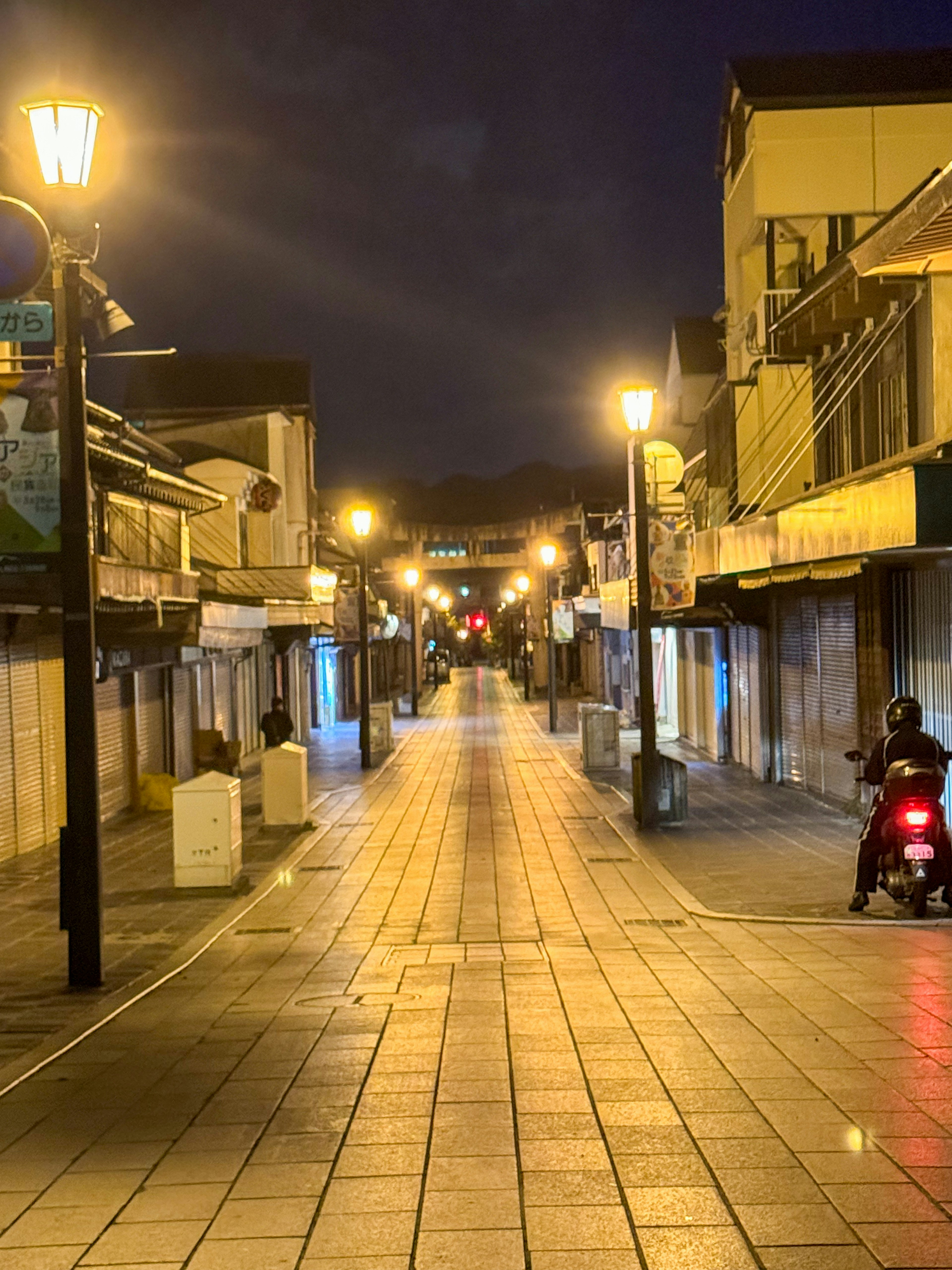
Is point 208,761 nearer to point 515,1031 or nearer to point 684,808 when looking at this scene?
point 684,808

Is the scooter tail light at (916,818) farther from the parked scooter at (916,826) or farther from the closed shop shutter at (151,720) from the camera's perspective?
the closed shop shutter at (151,720)

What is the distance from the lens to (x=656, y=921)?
490 inches

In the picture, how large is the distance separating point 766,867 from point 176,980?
6.97m

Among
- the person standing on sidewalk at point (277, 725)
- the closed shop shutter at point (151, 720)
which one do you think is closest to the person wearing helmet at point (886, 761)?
the closed shop shutter at point (151, 720)

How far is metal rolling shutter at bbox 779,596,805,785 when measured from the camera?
A: 2234cm

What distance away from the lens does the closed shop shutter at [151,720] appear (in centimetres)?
2330

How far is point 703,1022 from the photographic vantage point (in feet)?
27.8

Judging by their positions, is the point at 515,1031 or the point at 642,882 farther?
the point at 642,882

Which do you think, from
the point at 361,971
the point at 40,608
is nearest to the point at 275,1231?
the point at 361,971

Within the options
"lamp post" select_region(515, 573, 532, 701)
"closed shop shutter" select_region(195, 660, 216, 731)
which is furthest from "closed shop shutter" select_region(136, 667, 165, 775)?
"lamp post" select_region(515, 573, 532, 701)

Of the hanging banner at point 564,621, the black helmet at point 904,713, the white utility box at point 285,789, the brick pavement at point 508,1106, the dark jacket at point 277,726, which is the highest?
the hanging banner at point 564,621

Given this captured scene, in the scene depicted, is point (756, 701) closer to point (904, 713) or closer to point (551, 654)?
point (904, 713)

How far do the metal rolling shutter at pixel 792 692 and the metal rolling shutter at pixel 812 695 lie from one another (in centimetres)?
17

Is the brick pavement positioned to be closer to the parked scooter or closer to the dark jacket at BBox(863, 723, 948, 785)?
the parked scooter
